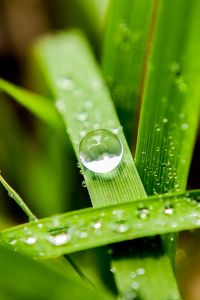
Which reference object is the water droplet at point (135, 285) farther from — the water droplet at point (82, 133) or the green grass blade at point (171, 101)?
the water droplet at point (82, 133)

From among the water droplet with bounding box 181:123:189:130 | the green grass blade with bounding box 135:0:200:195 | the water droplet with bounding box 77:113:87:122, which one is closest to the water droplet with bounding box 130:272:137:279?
the green grass blade with bounding box 135:0:200:195

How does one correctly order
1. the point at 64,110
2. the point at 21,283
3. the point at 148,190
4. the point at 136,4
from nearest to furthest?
the point at 21,283
the point at 148,190
the point at 64,110
the point at 136,4

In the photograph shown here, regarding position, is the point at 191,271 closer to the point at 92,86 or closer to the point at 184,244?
the point at 184,244

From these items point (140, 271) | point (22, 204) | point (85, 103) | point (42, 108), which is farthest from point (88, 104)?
point (140, 271)

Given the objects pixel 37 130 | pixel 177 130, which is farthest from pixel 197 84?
pixel 37 130

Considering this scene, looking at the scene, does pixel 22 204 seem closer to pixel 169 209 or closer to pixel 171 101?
pixel 169 209

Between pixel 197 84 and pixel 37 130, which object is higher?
pixel 197 84

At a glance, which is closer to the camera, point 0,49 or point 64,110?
point 64,110
